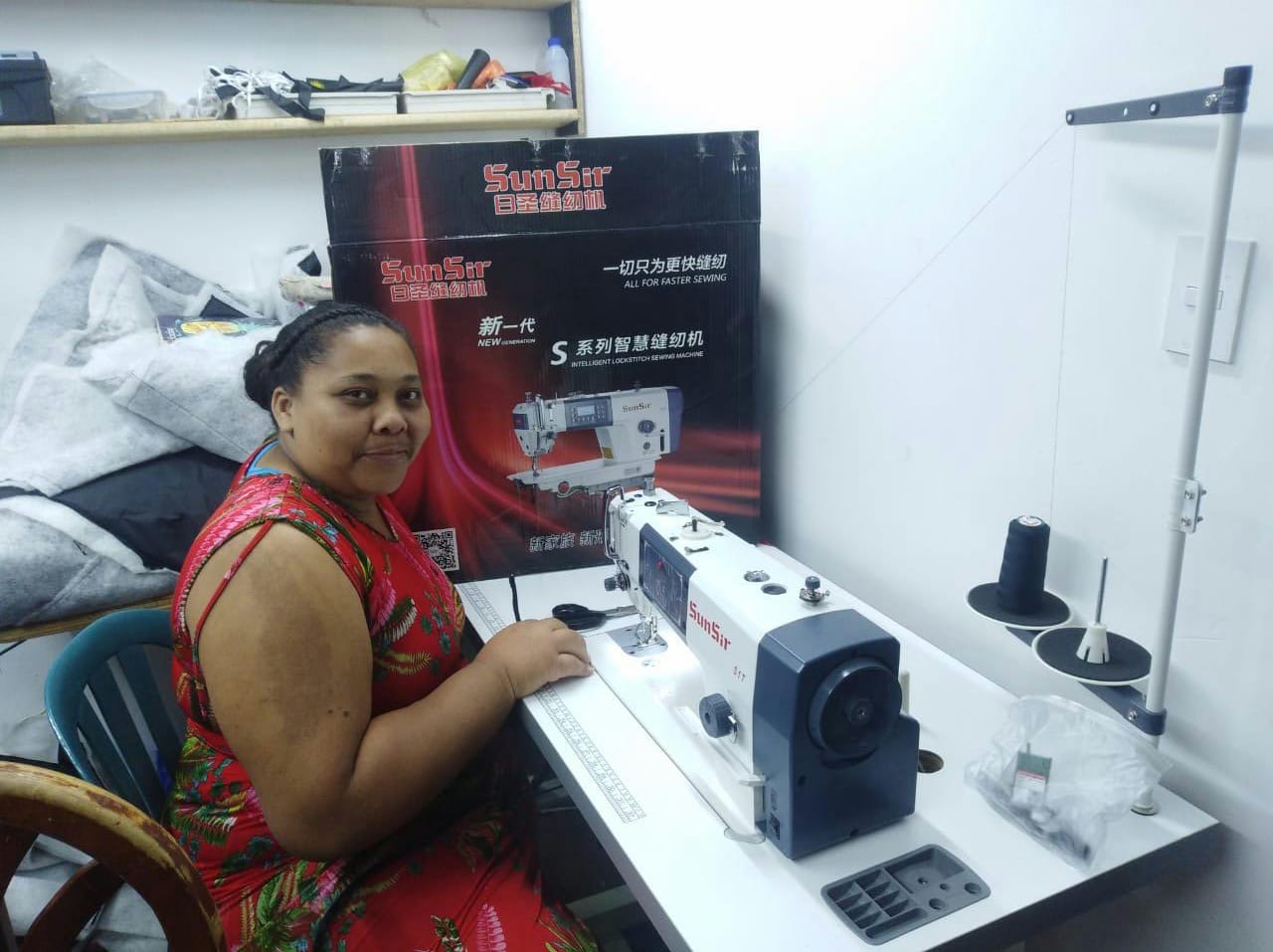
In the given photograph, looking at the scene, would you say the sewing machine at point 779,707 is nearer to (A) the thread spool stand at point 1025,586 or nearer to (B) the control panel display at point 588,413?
(A) the thread spool stand at point 1025,586

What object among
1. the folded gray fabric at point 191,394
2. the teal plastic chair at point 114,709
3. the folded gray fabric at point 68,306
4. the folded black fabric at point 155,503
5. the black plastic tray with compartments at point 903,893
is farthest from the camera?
the folded gray fabric at point 68,306

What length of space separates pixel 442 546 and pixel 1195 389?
1.21 meters

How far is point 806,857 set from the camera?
912 millimetres

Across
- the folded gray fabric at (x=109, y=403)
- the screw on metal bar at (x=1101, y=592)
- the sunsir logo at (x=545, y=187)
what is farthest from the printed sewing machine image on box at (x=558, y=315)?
the screw on metal bar at (x=1101, y=592)

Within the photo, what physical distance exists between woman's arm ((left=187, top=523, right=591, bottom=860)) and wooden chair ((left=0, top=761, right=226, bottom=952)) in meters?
0.17

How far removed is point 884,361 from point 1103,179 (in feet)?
1.53

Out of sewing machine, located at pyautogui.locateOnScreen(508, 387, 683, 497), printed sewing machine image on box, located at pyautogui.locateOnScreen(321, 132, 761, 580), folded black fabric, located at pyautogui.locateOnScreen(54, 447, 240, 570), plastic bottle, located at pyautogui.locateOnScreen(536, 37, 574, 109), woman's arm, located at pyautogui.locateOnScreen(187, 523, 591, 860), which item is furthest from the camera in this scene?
plastic bottle, located at pyautogui.locateOnScreen(536, 37, 574, 109)

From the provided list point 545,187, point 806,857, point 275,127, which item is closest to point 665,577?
point 806,857

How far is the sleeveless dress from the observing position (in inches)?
41.4

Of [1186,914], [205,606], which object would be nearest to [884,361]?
[1186,914]

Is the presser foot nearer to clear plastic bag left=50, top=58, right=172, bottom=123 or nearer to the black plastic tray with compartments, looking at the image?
the black plastic tray with compartments

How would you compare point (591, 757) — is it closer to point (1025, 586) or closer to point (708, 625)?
point (708, 625)

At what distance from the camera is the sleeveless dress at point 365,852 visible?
1.05 metres

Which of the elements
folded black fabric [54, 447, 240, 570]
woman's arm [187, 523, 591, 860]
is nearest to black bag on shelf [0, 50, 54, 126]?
folded black fabric [54, 447, 240, 570]
